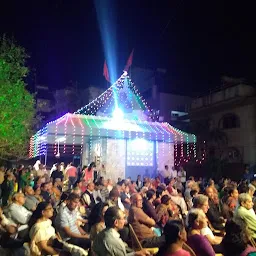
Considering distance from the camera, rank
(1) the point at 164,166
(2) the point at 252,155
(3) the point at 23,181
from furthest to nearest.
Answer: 1. (2) the point at 252,155
2. (1) the point at 164,166
3. (3) the point at 23,181

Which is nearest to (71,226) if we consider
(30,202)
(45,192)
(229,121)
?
(30,202)

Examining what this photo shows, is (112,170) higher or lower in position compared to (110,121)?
lower

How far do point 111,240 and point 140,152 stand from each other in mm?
11561

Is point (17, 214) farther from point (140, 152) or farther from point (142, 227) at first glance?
point (140, 152)

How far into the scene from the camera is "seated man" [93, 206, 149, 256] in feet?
11.0

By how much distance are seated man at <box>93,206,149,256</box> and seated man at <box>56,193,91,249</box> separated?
1.38 meters

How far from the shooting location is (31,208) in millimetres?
6734

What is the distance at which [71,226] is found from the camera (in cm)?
518

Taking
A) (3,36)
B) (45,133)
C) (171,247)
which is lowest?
(171,247)

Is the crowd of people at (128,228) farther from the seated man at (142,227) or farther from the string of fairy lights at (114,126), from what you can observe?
the string of fairy lights at (114,126)

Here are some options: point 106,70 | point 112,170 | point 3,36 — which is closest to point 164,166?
point 112,170

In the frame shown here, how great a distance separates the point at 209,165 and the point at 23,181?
11752mm

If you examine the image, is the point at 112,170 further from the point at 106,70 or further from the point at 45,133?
the point at 106,70

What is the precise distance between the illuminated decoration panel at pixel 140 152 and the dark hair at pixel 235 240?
11.7m
